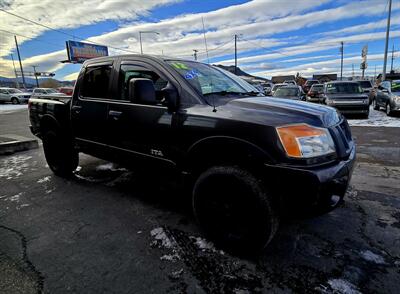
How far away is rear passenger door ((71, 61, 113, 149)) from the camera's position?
11.7 ft

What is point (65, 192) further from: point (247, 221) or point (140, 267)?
point (247, 221)

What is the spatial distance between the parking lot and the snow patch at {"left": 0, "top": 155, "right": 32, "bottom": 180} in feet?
3.27

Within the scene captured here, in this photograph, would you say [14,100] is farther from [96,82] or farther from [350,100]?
[96,82]

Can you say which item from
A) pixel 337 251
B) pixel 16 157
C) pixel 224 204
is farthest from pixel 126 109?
pixel 16 157

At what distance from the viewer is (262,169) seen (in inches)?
86.5

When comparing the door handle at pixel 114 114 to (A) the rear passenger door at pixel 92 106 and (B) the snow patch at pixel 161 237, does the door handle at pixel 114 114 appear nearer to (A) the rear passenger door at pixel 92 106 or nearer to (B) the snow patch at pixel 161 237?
(A) the rear passenger door at pixel 92 106

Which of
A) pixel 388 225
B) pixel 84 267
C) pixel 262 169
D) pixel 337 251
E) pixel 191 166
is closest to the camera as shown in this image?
pixel 262 169

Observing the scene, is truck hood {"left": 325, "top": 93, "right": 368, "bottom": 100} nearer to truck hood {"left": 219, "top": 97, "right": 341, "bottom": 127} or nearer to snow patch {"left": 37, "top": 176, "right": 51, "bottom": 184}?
truck hood {"left": 219, "top": 97, "right": 341, "bottom": 127}

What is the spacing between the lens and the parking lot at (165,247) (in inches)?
83.9

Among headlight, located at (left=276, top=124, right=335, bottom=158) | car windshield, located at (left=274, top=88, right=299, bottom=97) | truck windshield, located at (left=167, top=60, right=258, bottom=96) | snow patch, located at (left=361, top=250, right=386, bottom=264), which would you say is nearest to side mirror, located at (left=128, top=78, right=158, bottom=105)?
truck windshield, located at (left=167, top=60, right=258, bottom=96)

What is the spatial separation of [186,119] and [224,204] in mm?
850

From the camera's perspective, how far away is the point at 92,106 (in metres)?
3.69

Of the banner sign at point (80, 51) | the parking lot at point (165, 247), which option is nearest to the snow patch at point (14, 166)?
the parking lot at point (165, 247)

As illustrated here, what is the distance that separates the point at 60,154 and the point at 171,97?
297cm
